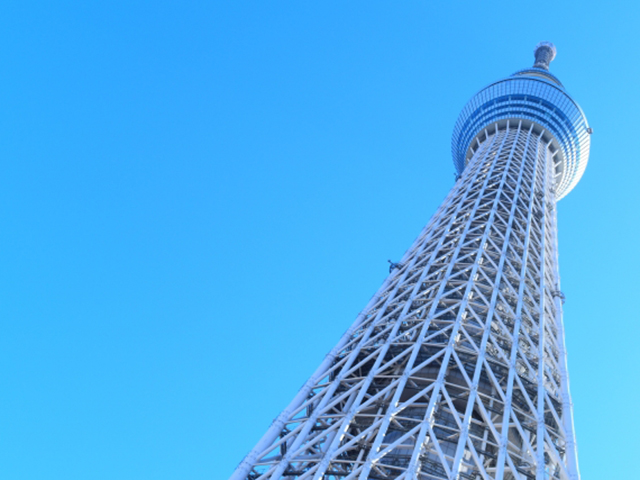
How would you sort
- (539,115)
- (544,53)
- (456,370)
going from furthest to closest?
(544,53) → (539,115) → (456,370)

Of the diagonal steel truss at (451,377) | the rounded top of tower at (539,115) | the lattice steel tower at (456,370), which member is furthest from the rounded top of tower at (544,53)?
the diagonal steel truss at (451,377)

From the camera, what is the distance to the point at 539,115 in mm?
64938

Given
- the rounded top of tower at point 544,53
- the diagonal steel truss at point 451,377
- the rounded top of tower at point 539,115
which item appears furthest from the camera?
the rounded top of tower at point 544,53

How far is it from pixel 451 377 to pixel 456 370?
375mm

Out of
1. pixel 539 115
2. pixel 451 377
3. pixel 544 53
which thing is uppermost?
pixel 544 53

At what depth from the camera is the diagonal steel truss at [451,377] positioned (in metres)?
22.0

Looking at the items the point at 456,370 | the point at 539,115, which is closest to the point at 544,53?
the point at 539,115

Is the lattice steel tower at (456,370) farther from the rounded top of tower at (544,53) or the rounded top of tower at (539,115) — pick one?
the rounded top of tower at (544,53)

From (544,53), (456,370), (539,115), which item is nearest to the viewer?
(456,370)

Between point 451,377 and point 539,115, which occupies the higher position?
point 539,115

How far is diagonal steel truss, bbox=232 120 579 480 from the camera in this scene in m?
22.0

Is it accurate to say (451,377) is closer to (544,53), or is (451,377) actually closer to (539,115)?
(539,115)

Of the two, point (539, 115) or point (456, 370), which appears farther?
point (539, 115)

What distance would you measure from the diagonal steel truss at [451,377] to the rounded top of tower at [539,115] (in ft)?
83.4
